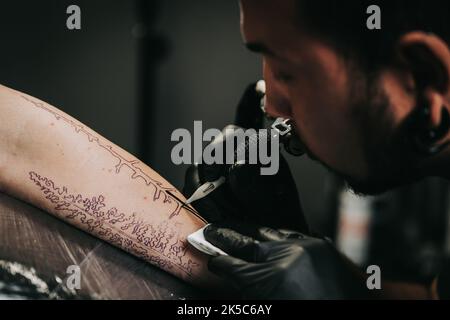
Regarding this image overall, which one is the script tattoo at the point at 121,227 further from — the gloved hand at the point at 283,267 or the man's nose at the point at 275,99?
the man's nose at the point at 275,99

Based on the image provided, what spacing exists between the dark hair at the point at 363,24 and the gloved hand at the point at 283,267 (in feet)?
1.22

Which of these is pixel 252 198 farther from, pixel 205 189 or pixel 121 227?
pixel 121 227

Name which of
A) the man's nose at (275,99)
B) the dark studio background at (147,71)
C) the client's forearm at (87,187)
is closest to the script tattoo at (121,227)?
the client's forearm at (87,187)

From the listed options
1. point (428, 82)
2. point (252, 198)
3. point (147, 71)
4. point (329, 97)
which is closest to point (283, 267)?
point (252, 198)

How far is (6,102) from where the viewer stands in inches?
41.3

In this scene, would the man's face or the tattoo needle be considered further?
the tattoo needle

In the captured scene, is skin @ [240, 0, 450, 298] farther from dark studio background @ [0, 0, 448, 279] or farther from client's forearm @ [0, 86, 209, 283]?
client's forearm @ [0, 86, 209, 283]

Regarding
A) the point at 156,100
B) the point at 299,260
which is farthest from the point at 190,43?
the point at 299,260

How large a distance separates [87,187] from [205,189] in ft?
0.80

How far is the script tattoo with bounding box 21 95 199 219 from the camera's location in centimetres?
107

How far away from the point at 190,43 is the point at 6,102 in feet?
1.57

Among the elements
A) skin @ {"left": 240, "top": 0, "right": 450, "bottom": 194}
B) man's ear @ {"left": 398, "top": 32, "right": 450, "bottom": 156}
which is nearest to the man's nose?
skin @ {"left": 240, "top": 0, "right": 450, "bottom": 194}

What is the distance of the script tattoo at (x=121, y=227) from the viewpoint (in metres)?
1.02
